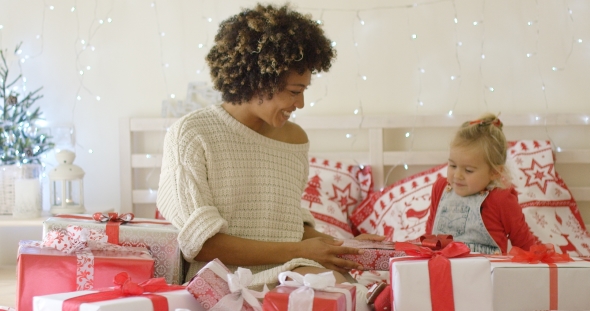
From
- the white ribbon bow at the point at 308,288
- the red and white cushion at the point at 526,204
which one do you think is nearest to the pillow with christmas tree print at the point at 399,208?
the red and white cushion at the point at 526,204

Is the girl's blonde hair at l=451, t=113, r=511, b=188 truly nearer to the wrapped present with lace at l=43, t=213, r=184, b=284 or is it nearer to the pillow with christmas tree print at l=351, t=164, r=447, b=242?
the pillow with christmas tree print at l=351, t=164, r=447, b=242

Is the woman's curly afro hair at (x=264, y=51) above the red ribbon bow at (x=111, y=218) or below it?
above

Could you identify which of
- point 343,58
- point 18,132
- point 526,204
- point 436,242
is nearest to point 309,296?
point 436,242

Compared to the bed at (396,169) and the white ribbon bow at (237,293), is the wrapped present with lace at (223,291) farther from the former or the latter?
the bed at (396,169)

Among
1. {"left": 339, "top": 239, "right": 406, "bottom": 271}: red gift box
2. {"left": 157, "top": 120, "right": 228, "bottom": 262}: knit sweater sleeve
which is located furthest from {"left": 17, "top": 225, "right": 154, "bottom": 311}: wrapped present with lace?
{"left": 339, "top": 239, "right": 406, "bottom": 271}: red gift box

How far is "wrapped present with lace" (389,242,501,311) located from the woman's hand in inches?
12.3

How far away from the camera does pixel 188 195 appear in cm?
165

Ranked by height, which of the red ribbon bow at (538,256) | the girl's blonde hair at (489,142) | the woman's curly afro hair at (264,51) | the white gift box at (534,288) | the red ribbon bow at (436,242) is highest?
the woman's curly afro hair at (264,51)

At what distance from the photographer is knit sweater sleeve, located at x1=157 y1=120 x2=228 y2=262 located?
1614 mm

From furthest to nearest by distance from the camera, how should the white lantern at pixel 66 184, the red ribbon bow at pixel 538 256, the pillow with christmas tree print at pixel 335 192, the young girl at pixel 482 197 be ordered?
the white lantern at pixel 66 184
the pillow with christmas tree print at pixel 335 192
the young girl at pixel 482 197
the red ribbon bow at pixel 538 256

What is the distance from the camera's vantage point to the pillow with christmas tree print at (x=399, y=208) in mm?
2598

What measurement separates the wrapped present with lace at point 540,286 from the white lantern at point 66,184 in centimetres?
196

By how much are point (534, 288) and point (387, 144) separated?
1.66 meters

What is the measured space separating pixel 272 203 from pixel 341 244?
21cm
